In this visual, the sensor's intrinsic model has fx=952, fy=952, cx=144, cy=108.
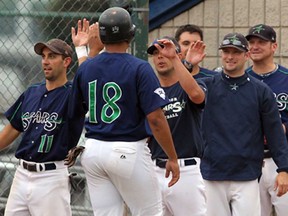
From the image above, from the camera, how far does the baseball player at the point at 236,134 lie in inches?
287

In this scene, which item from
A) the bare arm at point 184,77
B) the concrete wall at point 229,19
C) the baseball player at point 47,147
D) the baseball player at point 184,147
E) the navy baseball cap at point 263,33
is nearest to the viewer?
the bare arm at point 184,77

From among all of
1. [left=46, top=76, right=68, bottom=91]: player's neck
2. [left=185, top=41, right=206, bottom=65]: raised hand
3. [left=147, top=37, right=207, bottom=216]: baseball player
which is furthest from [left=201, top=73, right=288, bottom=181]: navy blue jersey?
[left=46, top=76, right=68, bottom=91]: player's neck

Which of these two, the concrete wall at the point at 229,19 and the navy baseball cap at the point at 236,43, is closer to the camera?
the navy baseball cap at the point at 236,43

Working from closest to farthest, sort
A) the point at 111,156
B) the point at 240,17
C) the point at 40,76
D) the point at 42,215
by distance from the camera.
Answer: the point at 111,156 < the point at 42,215 < the point at 40,76 < the point at 240,17

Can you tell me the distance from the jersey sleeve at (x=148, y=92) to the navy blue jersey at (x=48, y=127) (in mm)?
830

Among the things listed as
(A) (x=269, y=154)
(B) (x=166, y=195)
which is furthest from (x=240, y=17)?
(B) (x=166, y=195)

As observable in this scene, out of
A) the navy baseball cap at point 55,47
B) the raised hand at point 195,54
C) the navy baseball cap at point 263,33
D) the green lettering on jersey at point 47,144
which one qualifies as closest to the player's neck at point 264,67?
the navy baseball cap at point 263,33

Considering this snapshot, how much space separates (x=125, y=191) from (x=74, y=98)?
76 centimetres

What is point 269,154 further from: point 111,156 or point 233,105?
point 111,156

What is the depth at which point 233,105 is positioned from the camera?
289 inches

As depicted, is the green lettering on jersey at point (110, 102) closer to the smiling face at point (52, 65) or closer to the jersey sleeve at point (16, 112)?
the smiling face at point (52, 65)

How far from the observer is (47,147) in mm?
7082

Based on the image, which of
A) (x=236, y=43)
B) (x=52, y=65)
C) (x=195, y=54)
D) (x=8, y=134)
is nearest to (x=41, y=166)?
(x=8, y=134)

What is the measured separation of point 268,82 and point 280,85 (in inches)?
4.5
